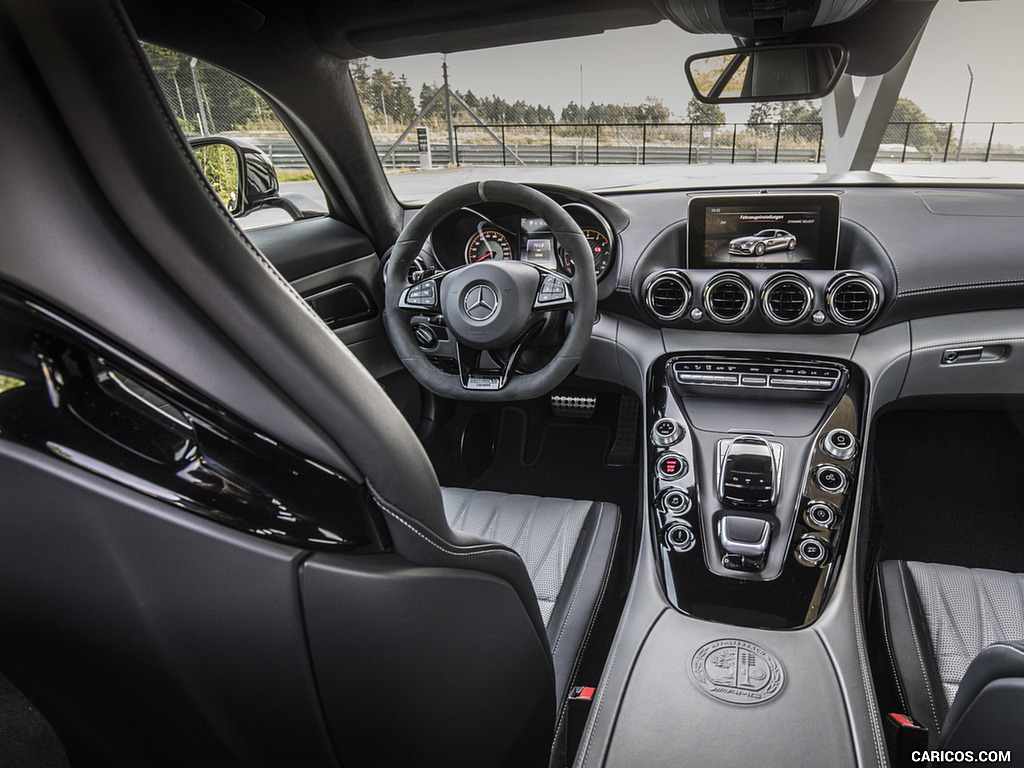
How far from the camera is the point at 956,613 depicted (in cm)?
160

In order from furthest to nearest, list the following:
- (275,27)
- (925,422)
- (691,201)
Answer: (925,422) → (691,201) → (275,27)

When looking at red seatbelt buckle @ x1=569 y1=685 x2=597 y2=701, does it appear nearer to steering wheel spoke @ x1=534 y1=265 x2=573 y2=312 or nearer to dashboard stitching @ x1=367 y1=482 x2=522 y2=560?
dashboard stitching @ x1=367 y1=482 x2=522 y2=560

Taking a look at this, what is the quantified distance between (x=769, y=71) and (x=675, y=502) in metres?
1.33

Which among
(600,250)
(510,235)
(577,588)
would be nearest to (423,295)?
(510,235)

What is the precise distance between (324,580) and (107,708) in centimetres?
35

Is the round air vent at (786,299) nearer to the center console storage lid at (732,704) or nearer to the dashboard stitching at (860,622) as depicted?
the dashboard stitching at (860,622)

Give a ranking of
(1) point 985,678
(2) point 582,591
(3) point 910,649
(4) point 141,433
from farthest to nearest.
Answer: (2) point 582,591 → (3) point 910,649 → (1) point 985,678 → (4) point 141,433

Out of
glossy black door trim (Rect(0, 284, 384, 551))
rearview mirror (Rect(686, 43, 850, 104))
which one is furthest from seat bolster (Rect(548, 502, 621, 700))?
rearview mirror (Rect(686, 43, 850, 104))

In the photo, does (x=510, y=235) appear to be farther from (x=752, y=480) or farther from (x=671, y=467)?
(x=752, y=480)

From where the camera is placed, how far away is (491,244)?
240 cm

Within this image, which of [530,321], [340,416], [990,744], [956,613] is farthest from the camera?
[530,321]

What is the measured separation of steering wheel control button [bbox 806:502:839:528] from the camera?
6.03 feet

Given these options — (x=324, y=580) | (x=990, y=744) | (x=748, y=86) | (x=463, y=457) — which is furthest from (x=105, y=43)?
(x=463, y=457)

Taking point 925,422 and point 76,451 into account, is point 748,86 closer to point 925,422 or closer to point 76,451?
point 925,422
